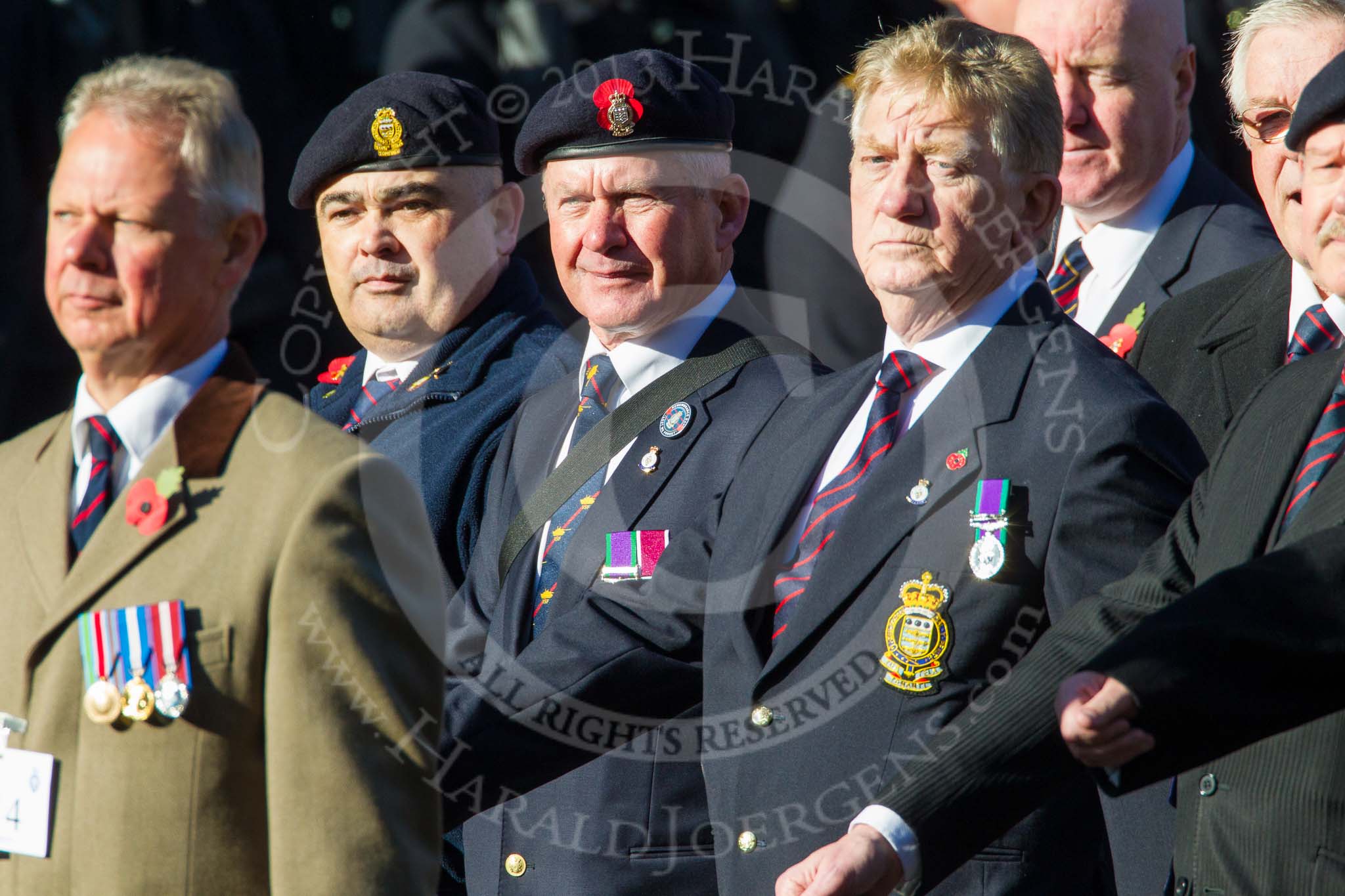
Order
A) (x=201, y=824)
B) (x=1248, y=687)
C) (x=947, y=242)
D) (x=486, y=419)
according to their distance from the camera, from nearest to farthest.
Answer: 1. (x=1248, y=687)
2. (x=201, y=824)
3. (x=947, y=242)
4. (x=486, y=419)

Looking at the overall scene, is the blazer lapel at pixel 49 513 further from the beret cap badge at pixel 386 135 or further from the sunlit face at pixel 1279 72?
the sunlit face at pixel 1279 72

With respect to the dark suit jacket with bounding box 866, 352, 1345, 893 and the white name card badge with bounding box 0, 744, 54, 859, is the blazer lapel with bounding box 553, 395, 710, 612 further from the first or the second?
the white name card badge with bounding box 0, 744, 54, 859

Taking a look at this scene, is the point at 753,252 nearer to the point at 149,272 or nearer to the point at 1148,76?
the point at 1148,76

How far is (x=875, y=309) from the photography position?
468 centimetres

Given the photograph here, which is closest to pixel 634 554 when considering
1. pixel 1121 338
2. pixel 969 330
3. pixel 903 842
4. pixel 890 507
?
pixel 890 507

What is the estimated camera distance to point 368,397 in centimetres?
430

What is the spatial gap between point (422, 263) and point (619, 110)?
70 centimetres

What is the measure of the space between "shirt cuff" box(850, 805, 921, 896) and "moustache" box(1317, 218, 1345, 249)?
0.96 metres

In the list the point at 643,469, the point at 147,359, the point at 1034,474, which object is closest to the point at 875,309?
the point at 643,469

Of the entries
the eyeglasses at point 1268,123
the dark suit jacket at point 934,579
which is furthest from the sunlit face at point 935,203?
the eyeglasses at point 1268,123

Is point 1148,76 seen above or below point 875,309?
above

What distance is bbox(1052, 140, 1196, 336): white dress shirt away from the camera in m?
4.20

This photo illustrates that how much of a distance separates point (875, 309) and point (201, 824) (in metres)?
2.68

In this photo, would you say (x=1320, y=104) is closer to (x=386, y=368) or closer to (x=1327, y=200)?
(x=1327, y=200)
